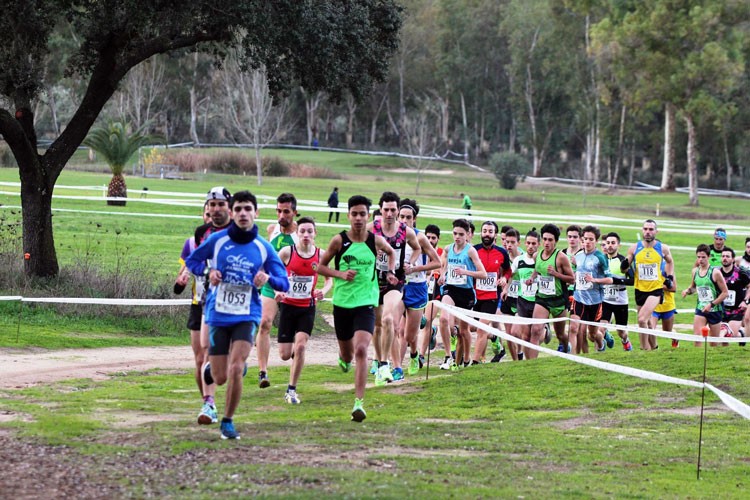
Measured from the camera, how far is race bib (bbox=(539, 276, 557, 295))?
1670cm

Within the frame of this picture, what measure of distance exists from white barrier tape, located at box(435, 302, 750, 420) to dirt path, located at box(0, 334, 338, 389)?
3.43 m

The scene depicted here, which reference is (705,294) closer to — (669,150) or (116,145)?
(116,145)

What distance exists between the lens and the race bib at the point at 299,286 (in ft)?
42.9

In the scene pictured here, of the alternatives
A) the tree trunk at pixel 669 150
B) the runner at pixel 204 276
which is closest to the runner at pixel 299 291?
the runner at pixel 204 276

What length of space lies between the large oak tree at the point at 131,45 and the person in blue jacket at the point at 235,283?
11037mm

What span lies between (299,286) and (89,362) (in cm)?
457

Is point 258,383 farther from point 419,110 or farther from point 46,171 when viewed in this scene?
point 419,110

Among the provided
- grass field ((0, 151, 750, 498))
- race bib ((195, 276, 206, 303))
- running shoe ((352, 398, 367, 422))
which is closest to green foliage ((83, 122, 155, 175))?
grass field ((0, 151, 750, 498))

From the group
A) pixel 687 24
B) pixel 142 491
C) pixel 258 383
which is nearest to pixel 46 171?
pixel 258 383

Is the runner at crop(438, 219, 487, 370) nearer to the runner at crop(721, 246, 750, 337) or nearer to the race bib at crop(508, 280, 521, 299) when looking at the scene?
the race bib at crop(508, 280, 521, 299)

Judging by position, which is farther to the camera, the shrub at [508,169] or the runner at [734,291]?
the shrub at [508,169]

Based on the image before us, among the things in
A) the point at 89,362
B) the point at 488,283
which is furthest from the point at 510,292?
the point at 89,362

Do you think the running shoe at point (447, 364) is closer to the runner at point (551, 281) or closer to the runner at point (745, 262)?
the runner at point (551, 281)

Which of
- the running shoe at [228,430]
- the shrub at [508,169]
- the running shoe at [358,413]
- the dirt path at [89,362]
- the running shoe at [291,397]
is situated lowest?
the dirt path at [89,362]
